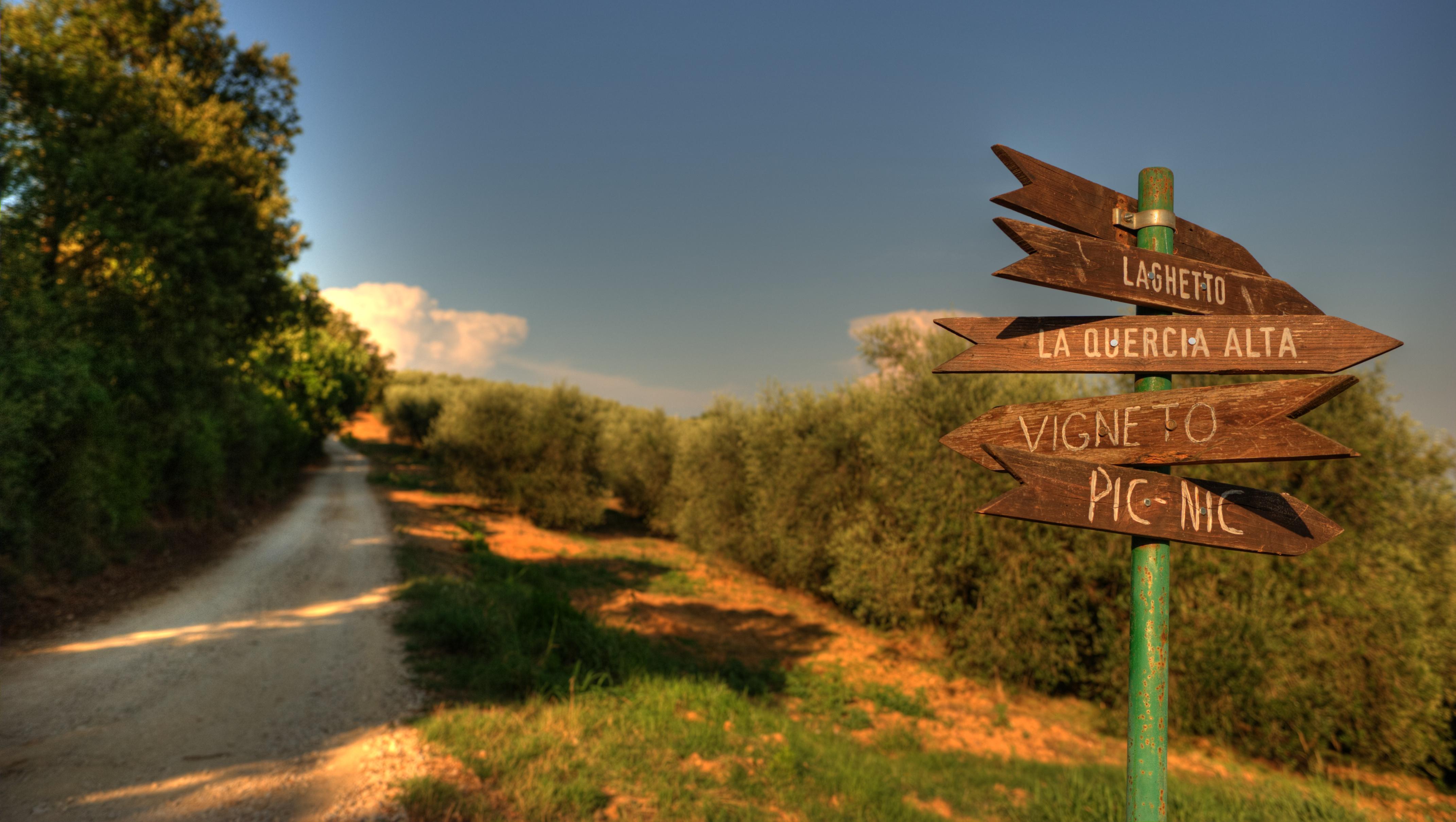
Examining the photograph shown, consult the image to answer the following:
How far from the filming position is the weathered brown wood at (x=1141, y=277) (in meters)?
2.22

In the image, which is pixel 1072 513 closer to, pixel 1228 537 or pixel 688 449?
pixel 1228 537

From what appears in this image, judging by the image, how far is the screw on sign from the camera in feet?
7.01

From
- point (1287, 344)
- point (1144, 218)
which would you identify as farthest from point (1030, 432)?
point (1144, 218)

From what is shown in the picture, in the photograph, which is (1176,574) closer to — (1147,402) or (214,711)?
(1147,402)

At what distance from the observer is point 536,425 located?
75.7 feet

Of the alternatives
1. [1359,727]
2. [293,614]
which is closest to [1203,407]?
[1359,727]

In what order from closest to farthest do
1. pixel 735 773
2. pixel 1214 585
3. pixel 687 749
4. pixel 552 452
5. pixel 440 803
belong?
pixel 440 803 → pixel 735 773 → pixel 687 749 → pixel 1214 585 → pixel 552 452

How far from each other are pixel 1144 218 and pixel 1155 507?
1142 mm

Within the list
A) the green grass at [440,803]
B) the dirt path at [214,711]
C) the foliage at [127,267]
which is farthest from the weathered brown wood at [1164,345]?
the foliage at [127,267]

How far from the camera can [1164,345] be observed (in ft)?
7.53

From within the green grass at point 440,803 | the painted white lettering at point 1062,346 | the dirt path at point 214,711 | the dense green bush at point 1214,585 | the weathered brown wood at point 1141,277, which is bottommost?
the dirt path at point 214,711

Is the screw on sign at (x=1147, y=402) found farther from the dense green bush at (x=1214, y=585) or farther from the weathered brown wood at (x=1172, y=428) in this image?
the dense green bush at (x=1214, y=585)

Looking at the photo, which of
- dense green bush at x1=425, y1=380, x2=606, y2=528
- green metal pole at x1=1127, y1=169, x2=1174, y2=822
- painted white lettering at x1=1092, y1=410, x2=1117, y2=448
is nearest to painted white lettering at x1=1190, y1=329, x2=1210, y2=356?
green metal pole at x1=1127, y1=169, x2=1174, y2=822

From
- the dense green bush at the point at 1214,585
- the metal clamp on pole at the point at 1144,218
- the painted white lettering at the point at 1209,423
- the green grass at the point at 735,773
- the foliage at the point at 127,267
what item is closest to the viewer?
the painted white lettering at the point at 1209,423
